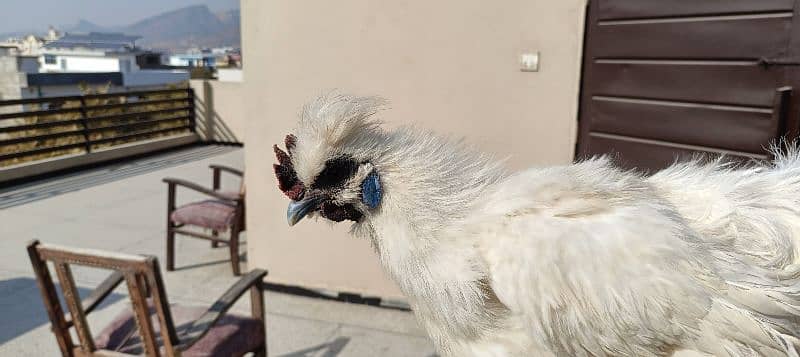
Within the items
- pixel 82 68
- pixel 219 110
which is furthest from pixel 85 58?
pixel 219 110

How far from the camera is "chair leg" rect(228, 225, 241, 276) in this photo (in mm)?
4642

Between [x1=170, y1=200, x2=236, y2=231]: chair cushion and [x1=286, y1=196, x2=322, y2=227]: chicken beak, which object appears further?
[x1=170, y1=200, x2=236, y2=231]: chair cushion

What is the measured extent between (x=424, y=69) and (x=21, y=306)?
351cm

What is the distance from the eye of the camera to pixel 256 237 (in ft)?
14.1

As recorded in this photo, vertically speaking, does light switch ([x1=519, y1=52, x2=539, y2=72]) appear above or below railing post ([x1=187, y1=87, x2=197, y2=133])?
above

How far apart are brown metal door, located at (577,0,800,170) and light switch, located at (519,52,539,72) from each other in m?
0.30

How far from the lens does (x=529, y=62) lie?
344 cm

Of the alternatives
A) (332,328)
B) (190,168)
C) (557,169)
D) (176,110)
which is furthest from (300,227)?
(176,110)

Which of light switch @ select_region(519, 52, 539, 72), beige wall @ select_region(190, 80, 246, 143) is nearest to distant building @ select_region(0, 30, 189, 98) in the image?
beige wall @ select_region(190, 80, 246, 143)

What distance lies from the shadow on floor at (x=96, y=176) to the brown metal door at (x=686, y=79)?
7.21 metres

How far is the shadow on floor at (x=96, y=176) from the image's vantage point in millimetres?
7426

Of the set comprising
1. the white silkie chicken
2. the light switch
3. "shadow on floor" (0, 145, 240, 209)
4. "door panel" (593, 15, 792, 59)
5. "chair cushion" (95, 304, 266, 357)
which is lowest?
"shadow on floor" (0, 145, 240, 209)

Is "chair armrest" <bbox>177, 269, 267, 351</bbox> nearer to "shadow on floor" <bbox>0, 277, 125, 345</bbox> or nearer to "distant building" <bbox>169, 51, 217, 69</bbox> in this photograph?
"shadow on floor" <bbox>0, 277, 125, 345</bbox>

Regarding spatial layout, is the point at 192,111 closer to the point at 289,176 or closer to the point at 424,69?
the point at 424,69
